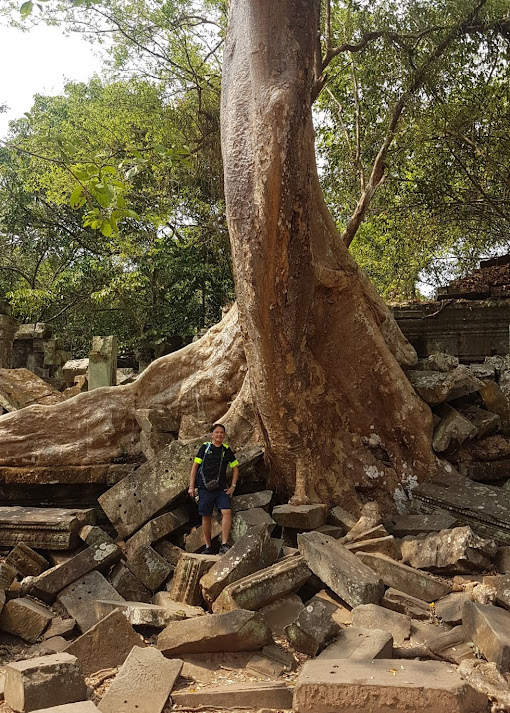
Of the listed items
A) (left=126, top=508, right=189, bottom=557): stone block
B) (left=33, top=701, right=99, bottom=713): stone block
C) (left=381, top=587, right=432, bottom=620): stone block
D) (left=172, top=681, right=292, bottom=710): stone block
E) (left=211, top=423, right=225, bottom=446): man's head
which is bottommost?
(left=172, top=681, right=292, bottom=710): stone block

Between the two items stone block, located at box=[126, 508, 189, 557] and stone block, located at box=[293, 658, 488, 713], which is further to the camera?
stone block, located at box=[126, 508, 189, 557]

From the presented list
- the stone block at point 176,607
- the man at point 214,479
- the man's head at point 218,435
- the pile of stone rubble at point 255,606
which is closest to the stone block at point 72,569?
the pile of stone rubble at point 255,606

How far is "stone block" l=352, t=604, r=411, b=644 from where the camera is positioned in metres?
3.25

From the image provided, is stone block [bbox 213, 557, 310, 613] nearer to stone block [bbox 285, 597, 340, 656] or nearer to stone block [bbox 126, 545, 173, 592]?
stone block [bbox 285, 597, 340, 656]

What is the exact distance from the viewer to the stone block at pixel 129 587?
4.04 meters

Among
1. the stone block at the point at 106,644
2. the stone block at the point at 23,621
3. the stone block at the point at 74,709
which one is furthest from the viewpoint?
the stone block at the point at 23,621

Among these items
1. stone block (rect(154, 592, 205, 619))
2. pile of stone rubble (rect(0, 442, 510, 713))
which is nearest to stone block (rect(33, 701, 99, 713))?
pile of stone rubble (rect(0, 442, 510, 713))

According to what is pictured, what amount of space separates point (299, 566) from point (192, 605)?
772mm

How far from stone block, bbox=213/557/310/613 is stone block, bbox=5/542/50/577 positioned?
5.12 feet

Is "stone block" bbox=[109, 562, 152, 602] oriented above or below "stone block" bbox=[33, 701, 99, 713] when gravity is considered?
below

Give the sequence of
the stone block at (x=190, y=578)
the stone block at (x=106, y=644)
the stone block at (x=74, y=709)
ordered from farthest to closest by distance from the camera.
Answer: the stone block at (x=190, y=578) → the stone block at (x=106, y=644) → the stone block at (x=74, y=709)

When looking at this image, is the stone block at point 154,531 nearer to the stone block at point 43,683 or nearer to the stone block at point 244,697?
the stone block at point 43,683

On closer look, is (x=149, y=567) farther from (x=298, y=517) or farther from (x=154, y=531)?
(x=298, y=517)

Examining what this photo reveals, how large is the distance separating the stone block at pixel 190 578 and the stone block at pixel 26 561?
1078 millimetres
